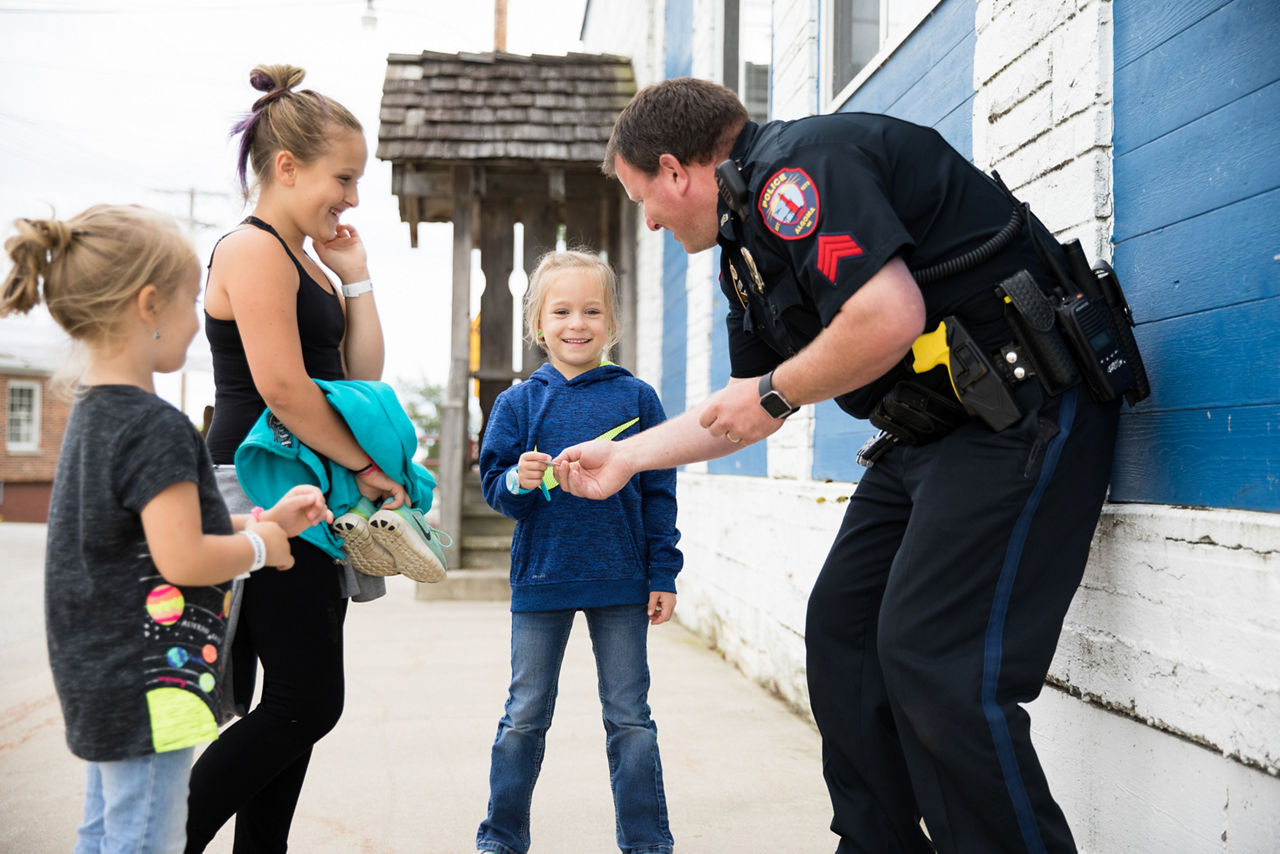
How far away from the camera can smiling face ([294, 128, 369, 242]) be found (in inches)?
87.9

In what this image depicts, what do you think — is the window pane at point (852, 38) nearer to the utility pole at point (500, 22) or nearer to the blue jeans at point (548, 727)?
the blue jeans at point (548, 727)

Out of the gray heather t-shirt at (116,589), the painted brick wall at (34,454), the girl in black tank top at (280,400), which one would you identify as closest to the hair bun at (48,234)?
the gray heather t-shirt at (116,589)

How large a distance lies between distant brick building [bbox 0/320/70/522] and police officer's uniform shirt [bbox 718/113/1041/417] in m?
35.3

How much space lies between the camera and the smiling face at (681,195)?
2328 mm

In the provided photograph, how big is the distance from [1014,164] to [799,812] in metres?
2.13

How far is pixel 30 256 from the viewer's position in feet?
5.47

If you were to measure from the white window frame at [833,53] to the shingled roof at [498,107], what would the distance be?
3.85 meters

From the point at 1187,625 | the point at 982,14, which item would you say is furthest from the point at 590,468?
the point at 982,14

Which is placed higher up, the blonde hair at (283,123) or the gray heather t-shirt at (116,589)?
the blonde hair at (283,123)

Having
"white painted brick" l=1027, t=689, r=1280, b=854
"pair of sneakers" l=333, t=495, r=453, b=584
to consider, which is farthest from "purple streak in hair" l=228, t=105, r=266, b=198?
"white painted brick" l=1027, t=689, r=1280, b=854

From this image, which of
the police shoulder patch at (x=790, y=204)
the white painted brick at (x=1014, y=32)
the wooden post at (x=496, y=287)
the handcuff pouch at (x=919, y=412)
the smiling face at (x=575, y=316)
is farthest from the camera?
the wooden post at (x=496, y=287)

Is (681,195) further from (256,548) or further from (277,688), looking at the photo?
(277,688)

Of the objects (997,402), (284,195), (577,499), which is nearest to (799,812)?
(577,499)

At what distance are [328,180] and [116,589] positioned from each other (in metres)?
1.02
